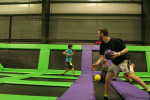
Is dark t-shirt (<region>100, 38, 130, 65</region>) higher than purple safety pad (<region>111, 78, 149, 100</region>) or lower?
higher

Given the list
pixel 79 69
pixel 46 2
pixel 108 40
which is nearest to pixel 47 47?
pixel 79 69

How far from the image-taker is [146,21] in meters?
6.47

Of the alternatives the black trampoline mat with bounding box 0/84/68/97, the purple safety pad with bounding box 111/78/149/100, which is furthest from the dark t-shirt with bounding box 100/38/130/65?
the black trampoline mat with bounding box 0/84/68/97

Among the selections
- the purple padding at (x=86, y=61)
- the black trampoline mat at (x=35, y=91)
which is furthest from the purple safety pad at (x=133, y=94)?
the purple padding at (x=86, y=61)

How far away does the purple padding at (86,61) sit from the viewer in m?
5.80

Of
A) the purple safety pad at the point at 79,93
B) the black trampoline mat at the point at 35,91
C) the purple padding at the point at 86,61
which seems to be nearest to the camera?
the purple safety pad at the point at 79,93

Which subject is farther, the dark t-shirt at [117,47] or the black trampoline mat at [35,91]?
the black trampoline mat at [35,91]

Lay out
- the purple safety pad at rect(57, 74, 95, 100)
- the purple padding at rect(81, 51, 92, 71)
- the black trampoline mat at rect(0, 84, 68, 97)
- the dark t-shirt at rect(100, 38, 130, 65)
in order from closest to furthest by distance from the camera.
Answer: the purple safety pad at rect(57, 74, 95, 100) → the dark t-shirt at rect(100, 38, 130, 65) → the black trampoline mat at rect(0, 84, 68, 97) → the purple padding at rect(81, 51, 92, 71)

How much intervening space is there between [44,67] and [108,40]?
176 inches

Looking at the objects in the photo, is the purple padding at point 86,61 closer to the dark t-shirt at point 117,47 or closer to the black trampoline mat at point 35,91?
the black trampoline mat at point 35,91

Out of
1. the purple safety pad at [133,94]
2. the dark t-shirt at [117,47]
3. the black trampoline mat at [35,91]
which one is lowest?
the black trampoline mat at [35,91]

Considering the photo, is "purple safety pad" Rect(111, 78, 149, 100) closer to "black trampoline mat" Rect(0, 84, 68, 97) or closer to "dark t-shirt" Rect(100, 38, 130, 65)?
"dark t-shirt" Rect(100, 38, 130, 65)

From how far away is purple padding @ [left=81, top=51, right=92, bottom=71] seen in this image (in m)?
5.80

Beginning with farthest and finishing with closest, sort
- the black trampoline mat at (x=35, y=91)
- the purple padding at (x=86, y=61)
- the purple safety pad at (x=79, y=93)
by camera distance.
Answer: the purple padding at (x=86, y=61), the black trampoline mat at (x=35, y=91), the purple safety pad at (x=79, y=93)
